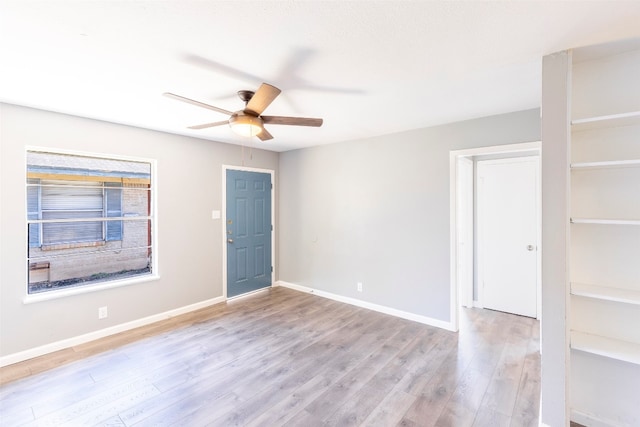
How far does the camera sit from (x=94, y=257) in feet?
11.4

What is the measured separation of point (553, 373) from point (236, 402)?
215cm

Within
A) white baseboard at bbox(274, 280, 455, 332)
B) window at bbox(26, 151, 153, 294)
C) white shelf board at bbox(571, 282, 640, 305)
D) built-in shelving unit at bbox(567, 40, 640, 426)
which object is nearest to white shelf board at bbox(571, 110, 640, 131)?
built-in shelving unit at bbox(567, 40, 640, 426)

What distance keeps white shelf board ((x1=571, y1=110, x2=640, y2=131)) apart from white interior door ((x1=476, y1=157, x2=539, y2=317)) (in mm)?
2038

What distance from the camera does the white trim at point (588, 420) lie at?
1847 millimetres

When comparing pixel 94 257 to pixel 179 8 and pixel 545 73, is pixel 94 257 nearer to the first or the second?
pixel 179 8

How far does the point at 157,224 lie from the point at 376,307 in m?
3.12

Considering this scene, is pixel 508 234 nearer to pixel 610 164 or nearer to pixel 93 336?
pixel 610 164

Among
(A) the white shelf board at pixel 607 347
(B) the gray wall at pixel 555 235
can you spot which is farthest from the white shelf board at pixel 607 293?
(A) the white shelf board at pixel 607 347

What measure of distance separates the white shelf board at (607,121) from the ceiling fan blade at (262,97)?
189 cm

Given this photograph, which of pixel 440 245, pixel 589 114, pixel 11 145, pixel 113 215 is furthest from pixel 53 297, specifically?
pixel 589 114

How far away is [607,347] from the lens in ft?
5.70

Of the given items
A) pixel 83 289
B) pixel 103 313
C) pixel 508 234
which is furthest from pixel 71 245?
pixel 508 234

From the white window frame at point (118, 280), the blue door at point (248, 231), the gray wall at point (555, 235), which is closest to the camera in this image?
the gray wall at point (555, 235)

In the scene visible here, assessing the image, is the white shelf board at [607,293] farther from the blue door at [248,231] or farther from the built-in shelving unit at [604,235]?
the blue door at [248,231]
